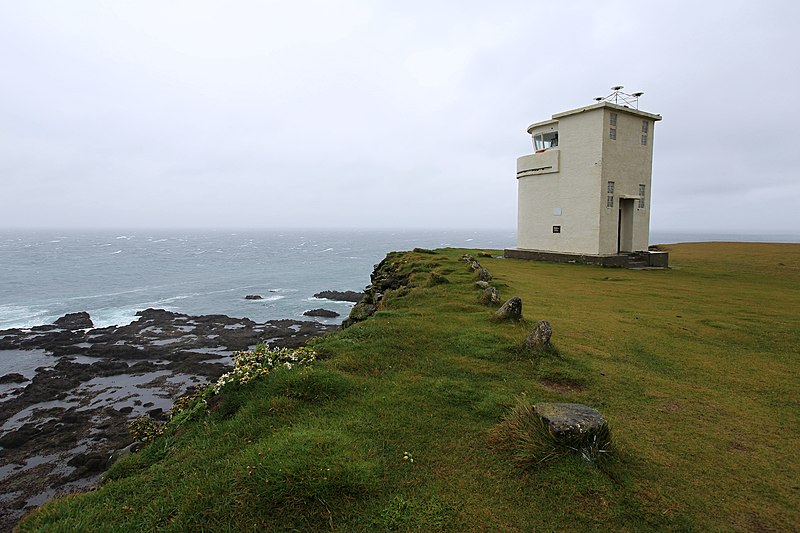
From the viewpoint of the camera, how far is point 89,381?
2428 centimetres

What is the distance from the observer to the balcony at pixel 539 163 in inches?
→ 1232

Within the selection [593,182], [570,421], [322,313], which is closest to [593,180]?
[593,182]

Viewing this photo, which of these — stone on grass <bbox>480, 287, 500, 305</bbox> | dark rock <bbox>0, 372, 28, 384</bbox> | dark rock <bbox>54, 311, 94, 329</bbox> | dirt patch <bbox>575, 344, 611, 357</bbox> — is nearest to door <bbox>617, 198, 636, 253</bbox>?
stone on grass <bbox>480, 287, 500, 305</bbox>

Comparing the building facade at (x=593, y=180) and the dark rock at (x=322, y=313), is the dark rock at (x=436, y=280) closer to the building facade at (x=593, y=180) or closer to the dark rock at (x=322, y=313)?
the building facade at (x=593, y=180)

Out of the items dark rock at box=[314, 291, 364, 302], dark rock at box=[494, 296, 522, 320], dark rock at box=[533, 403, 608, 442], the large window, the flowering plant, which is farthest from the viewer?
dark rock at box=[314, 291, 364, 302]

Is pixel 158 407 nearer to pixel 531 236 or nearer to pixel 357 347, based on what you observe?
pixel 357 347

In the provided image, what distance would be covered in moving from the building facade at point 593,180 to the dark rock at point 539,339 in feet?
75.9

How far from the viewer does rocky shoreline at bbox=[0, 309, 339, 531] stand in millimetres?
15086

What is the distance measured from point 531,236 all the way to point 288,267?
61192 millimetres

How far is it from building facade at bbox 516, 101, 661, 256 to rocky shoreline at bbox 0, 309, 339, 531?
846 inches

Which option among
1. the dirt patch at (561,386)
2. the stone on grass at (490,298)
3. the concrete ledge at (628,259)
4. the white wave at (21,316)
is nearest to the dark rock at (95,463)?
the stone on grass at (490,298)

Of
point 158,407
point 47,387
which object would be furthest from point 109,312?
point 158,407

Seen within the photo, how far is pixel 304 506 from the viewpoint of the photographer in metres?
4.43

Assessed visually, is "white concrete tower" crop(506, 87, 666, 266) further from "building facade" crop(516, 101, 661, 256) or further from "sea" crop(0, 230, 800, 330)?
"sea" crop(0, 230, 800, 330)
